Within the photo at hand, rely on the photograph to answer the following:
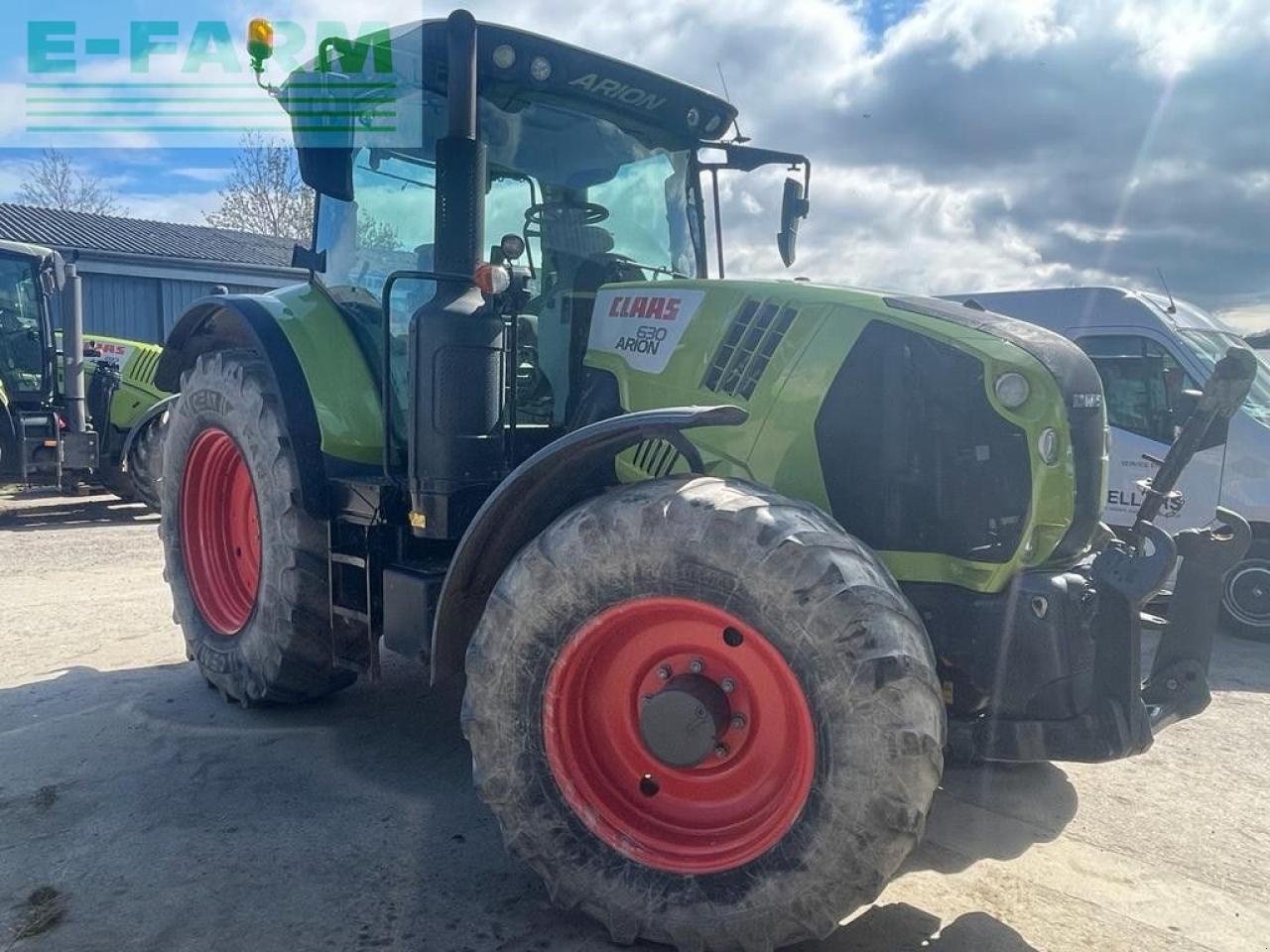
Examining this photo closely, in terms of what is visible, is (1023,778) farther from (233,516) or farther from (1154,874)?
(233,516)

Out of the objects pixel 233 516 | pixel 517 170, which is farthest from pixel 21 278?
pixel 517 170

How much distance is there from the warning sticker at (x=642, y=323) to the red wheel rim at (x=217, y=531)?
219 cm

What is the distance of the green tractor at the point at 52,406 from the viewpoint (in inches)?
425

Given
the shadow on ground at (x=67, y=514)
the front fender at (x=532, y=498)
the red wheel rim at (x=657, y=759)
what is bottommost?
the shadow on ground at (x=67, y=514)

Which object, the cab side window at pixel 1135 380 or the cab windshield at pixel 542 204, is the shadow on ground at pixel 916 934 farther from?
the cab side window at pixel 1135 380

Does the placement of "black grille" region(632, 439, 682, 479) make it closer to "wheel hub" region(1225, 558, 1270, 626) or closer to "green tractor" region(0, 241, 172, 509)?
"wheel hub" region(1225, 558, 1270, 626)

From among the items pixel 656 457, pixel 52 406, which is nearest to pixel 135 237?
pixel 52 406

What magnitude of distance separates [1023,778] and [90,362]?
11.3 m

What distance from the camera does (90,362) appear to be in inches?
471

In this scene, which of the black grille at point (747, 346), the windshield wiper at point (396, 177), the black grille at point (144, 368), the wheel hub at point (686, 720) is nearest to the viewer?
the wheel hub at point (686, 720)

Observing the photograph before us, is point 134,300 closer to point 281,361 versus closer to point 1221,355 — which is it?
point 281,361

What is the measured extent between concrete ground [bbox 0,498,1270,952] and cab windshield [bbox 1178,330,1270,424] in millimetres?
2876

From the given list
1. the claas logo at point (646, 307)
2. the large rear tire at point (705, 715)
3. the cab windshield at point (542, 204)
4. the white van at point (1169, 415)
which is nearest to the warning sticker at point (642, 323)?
the claas logo at point (646, 307)

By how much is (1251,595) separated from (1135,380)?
170 cm
